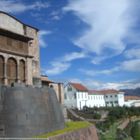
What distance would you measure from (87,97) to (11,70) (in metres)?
61.5

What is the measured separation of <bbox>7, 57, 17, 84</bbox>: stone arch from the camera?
2516 centimetres

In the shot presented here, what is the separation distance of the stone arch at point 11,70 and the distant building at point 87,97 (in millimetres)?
53353

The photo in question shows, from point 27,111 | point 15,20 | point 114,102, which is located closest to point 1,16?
point 15,20

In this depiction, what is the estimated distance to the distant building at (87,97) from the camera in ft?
268

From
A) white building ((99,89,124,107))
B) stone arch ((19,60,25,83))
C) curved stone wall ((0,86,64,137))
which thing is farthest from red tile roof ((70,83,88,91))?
curved stone wall ((0,86,64,137))

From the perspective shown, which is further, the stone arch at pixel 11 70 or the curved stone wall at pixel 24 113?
the stone arch at pixel 11 70

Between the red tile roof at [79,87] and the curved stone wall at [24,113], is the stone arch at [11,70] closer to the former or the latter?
the curved stone wall at [24,113]

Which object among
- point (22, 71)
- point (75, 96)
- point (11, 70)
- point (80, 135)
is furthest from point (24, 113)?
point (75, 96)

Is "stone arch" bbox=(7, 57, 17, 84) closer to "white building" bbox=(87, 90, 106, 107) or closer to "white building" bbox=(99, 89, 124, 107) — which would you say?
"white building" bbox=(87, 90, 106, 107)

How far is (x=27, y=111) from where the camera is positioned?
1934cm

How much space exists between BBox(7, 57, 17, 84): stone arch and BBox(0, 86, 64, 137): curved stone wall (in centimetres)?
474

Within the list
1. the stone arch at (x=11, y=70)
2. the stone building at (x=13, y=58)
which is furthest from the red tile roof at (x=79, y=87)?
the stone arch at (x=11, y=70)

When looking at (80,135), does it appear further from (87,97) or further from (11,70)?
(87,97)

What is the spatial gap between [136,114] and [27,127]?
49.6 m
